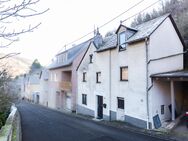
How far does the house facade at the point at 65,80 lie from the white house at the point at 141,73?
26.8ft

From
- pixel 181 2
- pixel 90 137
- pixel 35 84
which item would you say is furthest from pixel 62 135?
pixel 35 84

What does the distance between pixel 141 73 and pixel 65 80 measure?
66.8 ft

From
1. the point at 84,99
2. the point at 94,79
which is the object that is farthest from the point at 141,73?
the point at 84,99

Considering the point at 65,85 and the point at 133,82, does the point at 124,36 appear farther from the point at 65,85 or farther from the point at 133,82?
the point at 65,85

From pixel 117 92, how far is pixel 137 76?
10.6 ft

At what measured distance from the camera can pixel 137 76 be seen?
1603 cm

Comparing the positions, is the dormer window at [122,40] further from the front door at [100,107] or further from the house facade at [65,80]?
the house facade at [65,80]

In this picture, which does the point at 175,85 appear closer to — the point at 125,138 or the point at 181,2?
the point at 125,138

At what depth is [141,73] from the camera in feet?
51.2

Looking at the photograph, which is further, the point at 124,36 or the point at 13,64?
the point at 124,36

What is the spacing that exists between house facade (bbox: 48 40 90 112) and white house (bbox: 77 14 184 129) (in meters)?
8.16

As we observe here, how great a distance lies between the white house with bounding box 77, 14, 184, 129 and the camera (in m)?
15.0

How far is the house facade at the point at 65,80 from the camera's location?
29244 mm

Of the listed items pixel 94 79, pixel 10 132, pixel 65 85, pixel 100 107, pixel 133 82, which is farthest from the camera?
pixel 65 85
